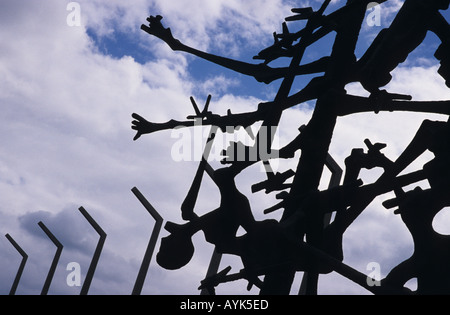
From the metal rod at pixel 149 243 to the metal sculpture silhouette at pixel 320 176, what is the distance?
202 inches

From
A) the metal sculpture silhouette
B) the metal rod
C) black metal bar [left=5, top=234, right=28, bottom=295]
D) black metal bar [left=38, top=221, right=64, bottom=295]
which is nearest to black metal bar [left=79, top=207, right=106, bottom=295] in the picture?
the metal rod

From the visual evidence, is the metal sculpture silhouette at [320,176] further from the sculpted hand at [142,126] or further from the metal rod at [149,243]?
the metal rod at [149,243]

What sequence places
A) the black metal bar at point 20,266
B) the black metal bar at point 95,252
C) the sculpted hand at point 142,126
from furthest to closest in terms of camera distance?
the black metal bar at point 20,266
the black metal bar at point 95,252
the sculpted hand at point 142,126

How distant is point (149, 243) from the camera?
8352 millimetres

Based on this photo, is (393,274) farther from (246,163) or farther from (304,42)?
(304,42)

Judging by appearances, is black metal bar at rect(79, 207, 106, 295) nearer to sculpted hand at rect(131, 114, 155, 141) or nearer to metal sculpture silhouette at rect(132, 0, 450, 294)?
sculpted hand at rect(131, 114, 155, 141)

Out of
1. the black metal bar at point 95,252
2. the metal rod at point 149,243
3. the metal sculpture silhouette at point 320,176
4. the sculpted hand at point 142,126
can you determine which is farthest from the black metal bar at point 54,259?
the metal sculpture silhouette at point 320,176

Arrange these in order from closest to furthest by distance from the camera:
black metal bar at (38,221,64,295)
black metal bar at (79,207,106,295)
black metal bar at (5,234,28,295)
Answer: black metal bar at (79,207,106,295), black metal bar at (38,221,64,295), black metal bar at (5,234,28,295)

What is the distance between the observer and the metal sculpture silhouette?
9.11 ft

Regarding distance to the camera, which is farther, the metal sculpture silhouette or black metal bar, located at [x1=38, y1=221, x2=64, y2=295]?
black metal bar, located at [x1=38, y1=221, x2=64, y2=295]

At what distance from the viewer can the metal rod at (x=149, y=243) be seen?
8.17 meters

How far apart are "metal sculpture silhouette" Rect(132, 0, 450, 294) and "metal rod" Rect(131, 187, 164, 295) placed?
16.8ft
